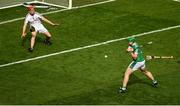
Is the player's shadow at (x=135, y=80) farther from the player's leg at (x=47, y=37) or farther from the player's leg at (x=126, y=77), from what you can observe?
the player's leg at (x=47, y=37)

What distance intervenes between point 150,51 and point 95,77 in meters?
3.52

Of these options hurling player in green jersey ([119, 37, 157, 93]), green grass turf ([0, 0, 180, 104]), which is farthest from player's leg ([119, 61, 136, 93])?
green grass turf ([0, 0, 180, 104])

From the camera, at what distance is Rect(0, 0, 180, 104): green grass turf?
65.0ft

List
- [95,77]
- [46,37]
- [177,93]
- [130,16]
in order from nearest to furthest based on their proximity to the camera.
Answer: [177,93] → [95,77] → [46,37] → [130,16]

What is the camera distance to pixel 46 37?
2528cm

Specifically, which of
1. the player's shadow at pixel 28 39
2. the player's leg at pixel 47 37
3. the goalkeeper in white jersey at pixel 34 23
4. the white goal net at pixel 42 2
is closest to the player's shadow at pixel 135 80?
the goalkeeper in white jersey at pixel 34 23

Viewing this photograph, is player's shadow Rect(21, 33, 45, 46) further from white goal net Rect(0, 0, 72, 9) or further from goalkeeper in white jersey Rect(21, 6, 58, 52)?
white goal net Rect(0, 0, 72, 9)

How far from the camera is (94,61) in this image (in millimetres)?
23250

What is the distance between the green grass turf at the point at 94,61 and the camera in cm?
1981

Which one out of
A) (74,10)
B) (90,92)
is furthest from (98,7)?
(90,92)

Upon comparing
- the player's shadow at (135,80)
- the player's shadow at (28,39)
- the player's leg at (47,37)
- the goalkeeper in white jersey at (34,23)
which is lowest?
the player's shadow at (135,80)

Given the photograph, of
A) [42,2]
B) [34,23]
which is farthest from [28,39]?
[42,2]

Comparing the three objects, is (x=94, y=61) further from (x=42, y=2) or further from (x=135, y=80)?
(x=42, y=2)

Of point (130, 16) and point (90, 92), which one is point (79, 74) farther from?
point (130, 16)
